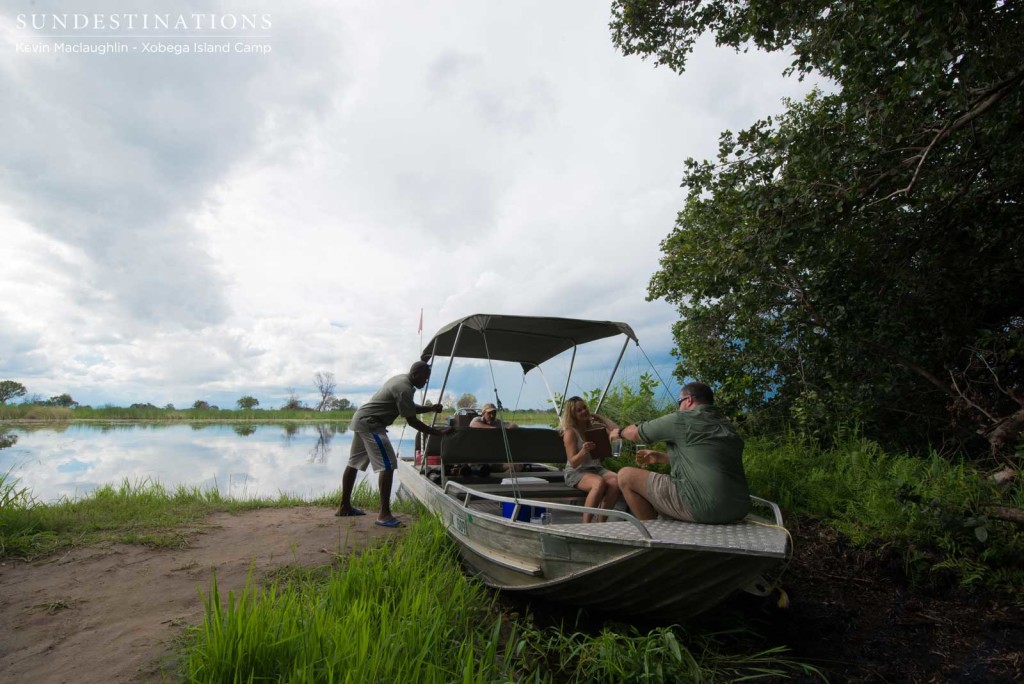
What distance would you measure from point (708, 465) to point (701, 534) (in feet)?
1.83

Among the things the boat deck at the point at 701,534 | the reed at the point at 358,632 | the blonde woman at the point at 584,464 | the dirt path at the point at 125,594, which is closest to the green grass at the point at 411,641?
the reed at the point at 358,632

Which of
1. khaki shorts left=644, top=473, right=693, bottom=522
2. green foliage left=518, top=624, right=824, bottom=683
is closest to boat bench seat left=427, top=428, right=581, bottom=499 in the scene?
khaki shorts left=644, top=473, right=693, bottom=522

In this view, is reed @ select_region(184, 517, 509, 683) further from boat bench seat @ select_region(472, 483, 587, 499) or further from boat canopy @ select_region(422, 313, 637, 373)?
boat canopy @ select_region(422, 313, 637, 373)

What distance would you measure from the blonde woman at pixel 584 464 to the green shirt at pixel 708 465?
2.26ft

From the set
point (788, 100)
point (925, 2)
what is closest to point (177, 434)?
point (788, 100)

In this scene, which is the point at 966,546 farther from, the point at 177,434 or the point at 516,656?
the point at 177,434

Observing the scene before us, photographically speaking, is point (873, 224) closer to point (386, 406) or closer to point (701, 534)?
point (701, 534)

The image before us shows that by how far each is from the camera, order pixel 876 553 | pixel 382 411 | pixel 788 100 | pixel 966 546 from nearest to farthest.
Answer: pixel 966 546 → pixel 876 553 → pixel 382 411 → pixel 788 100

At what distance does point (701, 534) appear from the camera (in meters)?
3.49

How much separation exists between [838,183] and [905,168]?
0.69 meters

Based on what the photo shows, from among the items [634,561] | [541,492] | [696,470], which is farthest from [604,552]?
[541,492]

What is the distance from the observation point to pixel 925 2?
12.5 feet

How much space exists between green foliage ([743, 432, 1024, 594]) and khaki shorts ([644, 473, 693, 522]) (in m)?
2.67

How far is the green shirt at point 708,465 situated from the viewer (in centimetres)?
386
